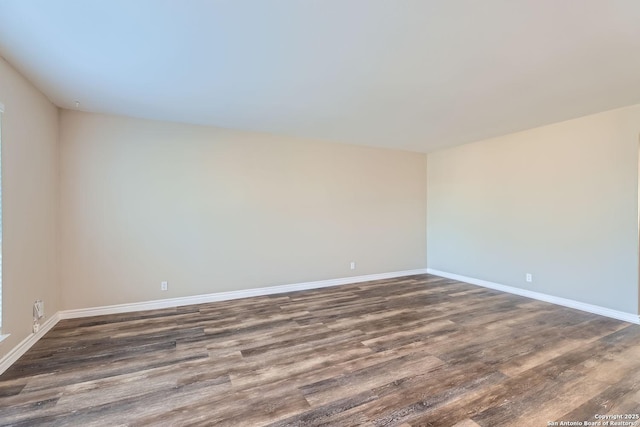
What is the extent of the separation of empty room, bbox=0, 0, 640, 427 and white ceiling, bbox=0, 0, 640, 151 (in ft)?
0.07

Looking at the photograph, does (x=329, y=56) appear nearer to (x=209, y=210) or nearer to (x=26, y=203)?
(x=209, y=210)

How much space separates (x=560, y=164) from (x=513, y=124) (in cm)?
82

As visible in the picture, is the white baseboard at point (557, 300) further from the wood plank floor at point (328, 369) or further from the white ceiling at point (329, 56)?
the white ceiling at point (329, 56)

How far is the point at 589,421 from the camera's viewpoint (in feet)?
5.75

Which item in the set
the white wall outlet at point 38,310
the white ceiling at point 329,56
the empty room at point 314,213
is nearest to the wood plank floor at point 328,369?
the empty room at point 314,213

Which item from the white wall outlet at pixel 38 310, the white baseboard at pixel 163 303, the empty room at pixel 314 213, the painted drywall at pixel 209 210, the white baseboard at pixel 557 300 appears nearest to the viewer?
the empty room at pixel 314 213

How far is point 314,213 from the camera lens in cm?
494

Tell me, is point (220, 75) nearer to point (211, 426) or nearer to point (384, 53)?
point (384, 53)

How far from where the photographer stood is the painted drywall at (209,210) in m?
3.59

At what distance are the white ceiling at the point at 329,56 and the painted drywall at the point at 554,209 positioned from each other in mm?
519

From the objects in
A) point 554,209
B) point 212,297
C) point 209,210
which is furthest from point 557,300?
point 209,210

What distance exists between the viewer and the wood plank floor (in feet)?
6.04

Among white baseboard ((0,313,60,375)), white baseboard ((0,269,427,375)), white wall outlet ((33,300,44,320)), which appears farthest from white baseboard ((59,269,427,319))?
white wall outlet ((33,300,44,320))

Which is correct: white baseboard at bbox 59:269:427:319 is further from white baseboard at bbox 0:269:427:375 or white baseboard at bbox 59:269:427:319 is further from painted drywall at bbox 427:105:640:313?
painted drywall at bbox 427:105:640:313
